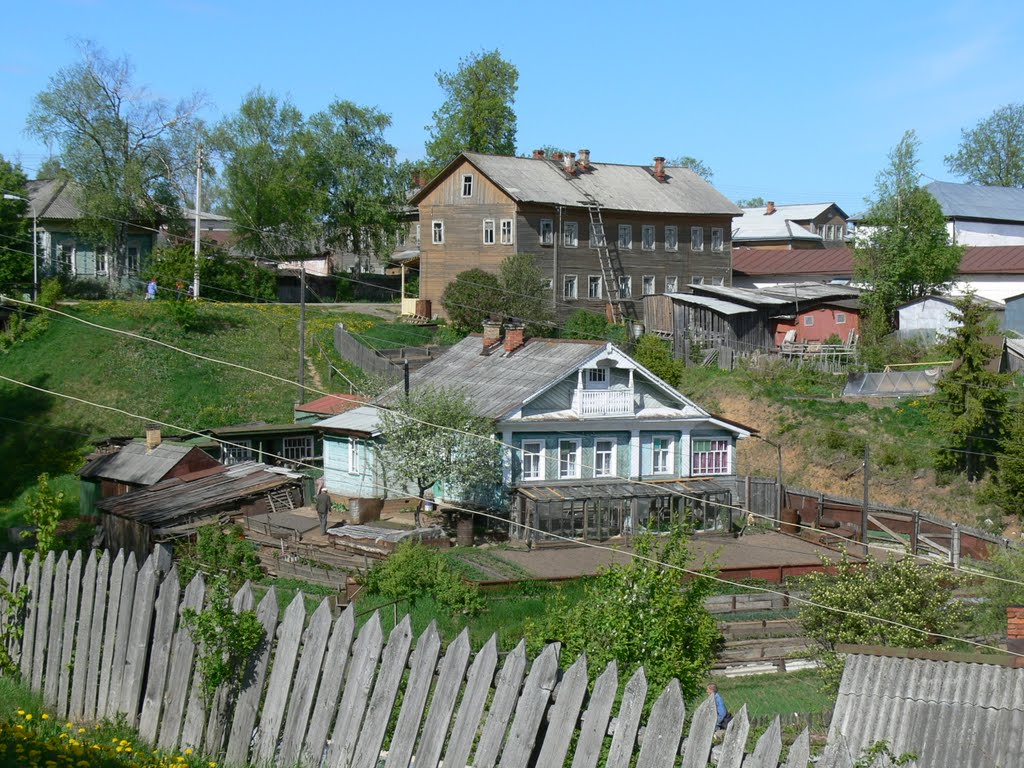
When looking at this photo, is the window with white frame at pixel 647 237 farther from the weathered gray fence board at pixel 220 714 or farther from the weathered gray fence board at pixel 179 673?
the weathered gray fence board at pixel 220 714

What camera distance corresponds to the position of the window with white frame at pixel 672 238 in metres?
59.9

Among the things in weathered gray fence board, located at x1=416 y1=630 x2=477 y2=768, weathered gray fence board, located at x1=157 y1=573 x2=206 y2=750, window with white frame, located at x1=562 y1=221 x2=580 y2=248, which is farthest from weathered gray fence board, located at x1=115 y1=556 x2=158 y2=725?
window with white frame, located at x1=562 y1=221 x2=580 y2=248

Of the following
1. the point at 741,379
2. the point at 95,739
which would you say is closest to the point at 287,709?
the point at 95,739

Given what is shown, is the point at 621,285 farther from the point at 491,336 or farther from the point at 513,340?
the point at 513,340

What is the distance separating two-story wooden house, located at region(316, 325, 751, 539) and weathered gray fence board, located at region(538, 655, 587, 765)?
2497 cm

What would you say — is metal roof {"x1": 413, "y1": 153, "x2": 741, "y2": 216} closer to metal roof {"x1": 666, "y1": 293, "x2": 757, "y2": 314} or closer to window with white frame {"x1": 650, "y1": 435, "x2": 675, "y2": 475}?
metal roof {"x1": 666, "y1": 293, "x2": 757, "y2": 314}

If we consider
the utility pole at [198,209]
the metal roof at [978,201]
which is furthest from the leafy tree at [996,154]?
the utility pole at [198,209]

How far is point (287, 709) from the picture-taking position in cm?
775

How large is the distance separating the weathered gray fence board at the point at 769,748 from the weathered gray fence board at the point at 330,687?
9.31 ft

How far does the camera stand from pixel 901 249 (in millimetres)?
53812

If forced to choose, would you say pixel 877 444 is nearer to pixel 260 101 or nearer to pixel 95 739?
pixel 95 739

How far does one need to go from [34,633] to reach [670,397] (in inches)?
1073

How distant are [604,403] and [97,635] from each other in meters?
26.1

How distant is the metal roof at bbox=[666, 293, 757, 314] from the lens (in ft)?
168
